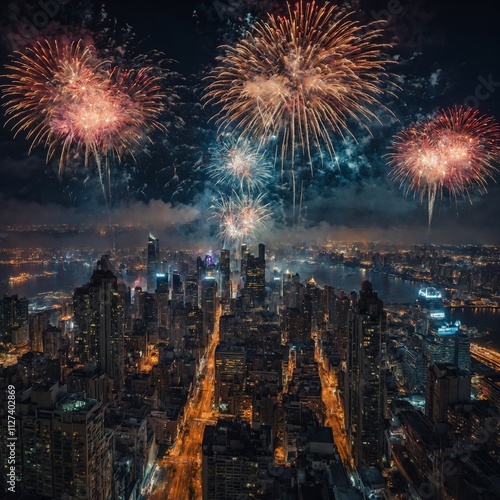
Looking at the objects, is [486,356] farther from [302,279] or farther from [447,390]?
[302,279]

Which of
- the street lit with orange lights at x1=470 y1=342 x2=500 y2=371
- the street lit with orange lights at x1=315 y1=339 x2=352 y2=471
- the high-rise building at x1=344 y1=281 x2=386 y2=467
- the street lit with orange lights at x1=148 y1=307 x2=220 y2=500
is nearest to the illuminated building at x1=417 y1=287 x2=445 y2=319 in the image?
the street lit with orange lights at x1=470 y1=342 x2=500 y2=371

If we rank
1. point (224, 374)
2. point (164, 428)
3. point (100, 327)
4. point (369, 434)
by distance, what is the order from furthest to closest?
1. point (100, 327)
2. point (224, 374)
3. point (164, 428)
4. point (369, 434)

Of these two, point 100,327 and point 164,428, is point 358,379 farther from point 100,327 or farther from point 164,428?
point 100,327

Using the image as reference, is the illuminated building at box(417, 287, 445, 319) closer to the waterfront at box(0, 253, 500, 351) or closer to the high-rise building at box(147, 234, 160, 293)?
the waterfront at box(0, 253, 500, 351)

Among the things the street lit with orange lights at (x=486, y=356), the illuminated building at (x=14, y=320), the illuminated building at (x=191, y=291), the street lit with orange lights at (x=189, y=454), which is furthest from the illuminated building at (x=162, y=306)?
the street lit with orange lights at (x=486, y=356)

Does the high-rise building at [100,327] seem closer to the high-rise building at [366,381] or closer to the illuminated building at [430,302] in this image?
the high-rise building at [366,381]

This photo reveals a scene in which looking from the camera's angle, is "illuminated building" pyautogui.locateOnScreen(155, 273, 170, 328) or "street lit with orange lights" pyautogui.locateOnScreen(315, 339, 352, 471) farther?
"illuminated building" pyautogui.locateOnScreen(155, 273, 170, 328)

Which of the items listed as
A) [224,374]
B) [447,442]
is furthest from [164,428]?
[447,442]
